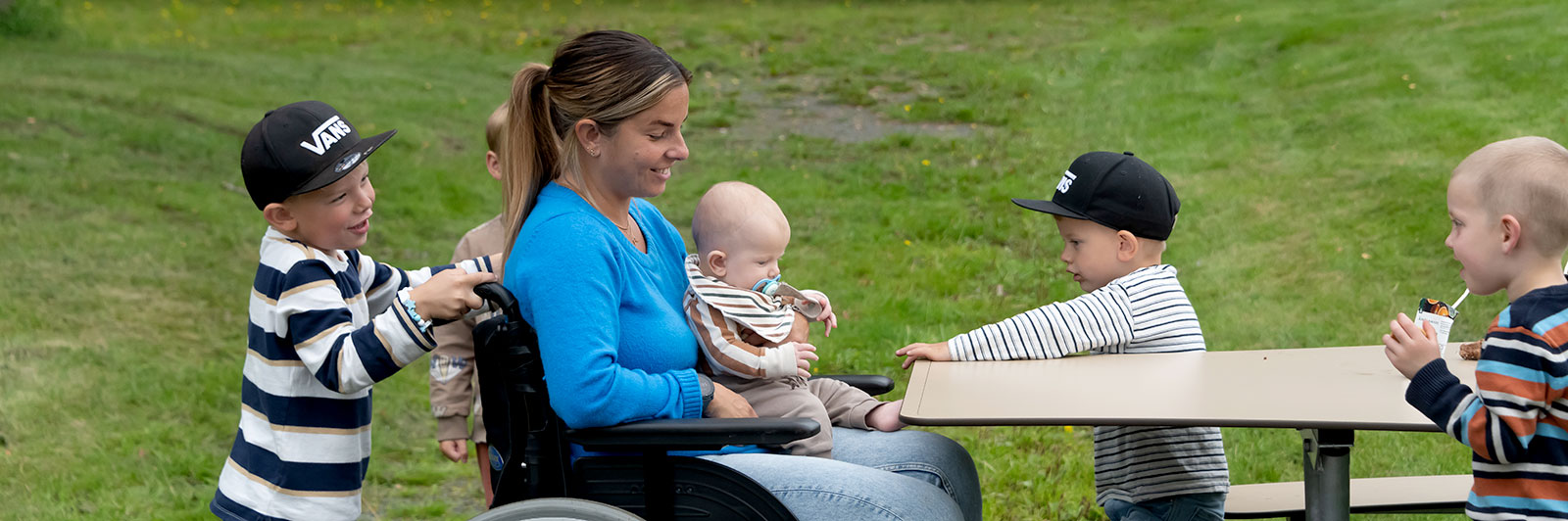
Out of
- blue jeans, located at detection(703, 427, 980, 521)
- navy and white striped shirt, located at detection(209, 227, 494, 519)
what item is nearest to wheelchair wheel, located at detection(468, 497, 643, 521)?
blue jeans, located at detection(703, 427, 980, 521)

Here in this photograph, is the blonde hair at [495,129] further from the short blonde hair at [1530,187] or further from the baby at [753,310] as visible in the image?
the short blonde hair at [1530,187]

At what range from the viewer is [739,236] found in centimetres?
299

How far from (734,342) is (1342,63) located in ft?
34.2

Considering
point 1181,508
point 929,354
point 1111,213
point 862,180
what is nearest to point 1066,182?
point 1111,213

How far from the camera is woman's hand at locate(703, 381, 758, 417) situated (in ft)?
8.98

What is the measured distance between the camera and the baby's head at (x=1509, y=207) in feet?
7.76

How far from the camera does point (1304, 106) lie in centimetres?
1059

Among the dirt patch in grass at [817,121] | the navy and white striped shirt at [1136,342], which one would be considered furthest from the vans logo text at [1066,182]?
the dirt patch in grass at [817,121]

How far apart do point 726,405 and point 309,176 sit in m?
1.03

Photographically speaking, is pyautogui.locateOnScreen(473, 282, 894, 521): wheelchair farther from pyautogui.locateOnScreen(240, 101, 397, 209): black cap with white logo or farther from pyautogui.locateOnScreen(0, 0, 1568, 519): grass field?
pyautogui.locateOnScreen(0, 0, 1568, 519): grass field

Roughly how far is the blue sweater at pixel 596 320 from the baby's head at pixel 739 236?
0.27 metres

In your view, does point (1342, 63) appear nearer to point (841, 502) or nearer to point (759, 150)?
point (759, 150)

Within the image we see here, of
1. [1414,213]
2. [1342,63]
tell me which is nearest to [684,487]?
[1414,213]

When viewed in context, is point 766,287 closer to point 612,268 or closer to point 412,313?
point 612,268
